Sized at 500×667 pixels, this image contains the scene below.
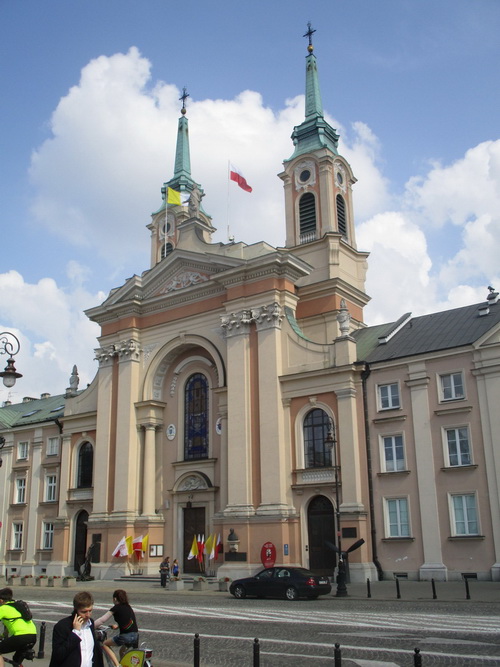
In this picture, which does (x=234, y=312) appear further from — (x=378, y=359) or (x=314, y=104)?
(x=314, y=104)

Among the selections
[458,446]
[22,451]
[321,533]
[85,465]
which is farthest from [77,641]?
[22,451]

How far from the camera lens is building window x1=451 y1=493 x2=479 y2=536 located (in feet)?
96.3

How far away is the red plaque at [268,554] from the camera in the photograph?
1305 inches

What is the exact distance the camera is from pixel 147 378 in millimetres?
42219

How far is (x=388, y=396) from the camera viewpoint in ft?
108

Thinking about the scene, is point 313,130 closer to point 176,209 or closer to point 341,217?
point 341,217

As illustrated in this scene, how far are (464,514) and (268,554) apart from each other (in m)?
9.46

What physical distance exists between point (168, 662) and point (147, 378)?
30235 millimetres

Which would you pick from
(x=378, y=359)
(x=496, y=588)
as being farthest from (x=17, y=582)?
(x=496, y=588)

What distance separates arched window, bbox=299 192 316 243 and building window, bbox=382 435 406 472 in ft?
52.1

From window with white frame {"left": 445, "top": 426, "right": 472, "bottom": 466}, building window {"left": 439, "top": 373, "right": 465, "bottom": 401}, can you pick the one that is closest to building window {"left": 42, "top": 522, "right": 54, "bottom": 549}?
window with white frame {"left": 445, "top": 426, "right": 472, "bottom": 466}

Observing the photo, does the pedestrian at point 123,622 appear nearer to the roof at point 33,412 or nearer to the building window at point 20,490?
the roof at point 33,412

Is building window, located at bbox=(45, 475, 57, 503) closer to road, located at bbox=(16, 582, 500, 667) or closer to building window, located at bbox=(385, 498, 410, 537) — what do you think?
road, located at bbox=(16, 582, 500, 667)

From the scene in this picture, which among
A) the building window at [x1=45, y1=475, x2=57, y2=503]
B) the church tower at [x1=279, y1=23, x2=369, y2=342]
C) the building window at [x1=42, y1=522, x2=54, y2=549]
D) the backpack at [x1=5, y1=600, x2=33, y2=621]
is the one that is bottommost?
the backpack at [x1=5, y1=600, x2=33, y2=621]
